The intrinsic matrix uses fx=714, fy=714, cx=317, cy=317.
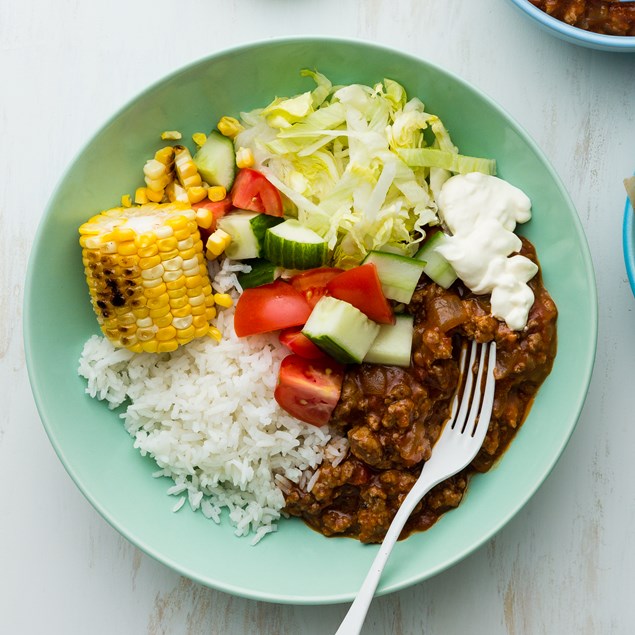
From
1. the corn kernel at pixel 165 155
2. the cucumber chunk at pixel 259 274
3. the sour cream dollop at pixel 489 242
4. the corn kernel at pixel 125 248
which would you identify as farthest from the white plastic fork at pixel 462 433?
the corn kernel at pixel 165 155

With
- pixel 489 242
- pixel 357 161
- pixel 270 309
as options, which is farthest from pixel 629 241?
pixel 270 309

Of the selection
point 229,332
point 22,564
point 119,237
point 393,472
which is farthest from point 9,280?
point 393,472

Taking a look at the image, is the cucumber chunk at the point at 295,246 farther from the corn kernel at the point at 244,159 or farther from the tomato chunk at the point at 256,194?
the corn kernel at the point at 244,159

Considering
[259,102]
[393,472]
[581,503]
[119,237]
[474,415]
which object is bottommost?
[581,503]

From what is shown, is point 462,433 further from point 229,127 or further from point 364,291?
point 229,127

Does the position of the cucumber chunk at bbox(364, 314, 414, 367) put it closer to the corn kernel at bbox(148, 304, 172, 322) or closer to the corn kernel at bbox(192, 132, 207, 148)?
the corn kernel at bbox(148, 304, 172, 322)

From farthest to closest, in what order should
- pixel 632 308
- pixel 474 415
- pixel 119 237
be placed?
pixel 632 308
pixel 474 415
pixel 119 237

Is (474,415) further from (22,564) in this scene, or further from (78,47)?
(78,47)
